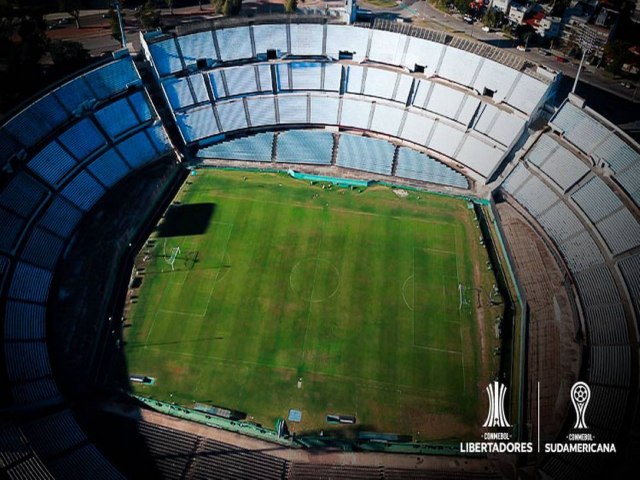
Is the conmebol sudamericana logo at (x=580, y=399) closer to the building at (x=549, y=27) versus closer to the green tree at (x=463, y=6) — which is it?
the building at (x=549, y=27)

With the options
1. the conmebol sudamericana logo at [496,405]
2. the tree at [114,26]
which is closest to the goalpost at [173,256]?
the conmebol sudamericana logo at [496,405]

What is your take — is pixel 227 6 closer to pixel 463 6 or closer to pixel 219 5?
pixel 219 5

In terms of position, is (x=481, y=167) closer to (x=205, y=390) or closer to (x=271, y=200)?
(x=271, y=200)

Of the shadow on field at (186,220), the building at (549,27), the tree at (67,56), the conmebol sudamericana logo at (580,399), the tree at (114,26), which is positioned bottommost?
the conmebol sudamericana logo at (580,399)

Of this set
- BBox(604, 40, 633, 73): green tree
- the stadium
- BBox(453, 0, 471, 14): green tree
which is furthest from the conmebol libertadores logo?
BBox(453, 0, 471, 14): green tree

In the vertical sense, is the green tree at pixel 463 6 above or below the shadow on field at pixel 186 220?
above

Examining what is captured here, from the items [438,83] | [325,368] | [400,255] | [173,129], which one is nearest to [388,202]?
[400,255]
